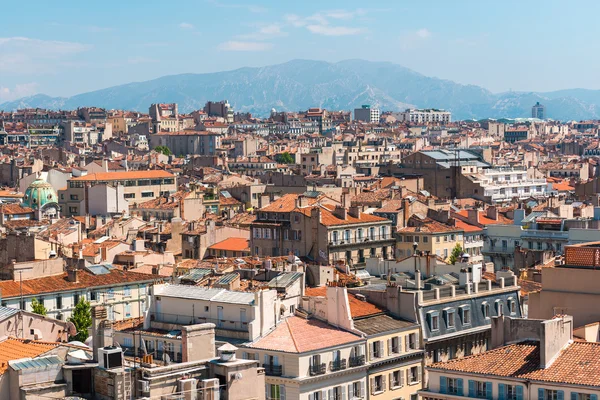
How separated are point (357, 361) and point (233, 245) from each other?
4120cm

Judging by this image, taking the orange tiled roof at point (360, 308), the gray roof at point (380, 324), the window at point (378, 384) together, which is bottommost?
the window at point (378, 384)

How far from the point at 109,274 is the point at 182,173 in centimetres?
10212

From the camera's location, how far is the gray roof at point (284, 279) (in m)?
43.0

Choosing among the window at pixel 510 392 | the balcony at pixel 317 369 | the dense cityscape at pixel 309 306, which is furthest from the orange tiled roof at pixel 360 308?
the window at pixel 510 392

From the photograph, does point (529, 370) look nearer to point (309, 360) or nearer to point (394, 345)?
point (309, 360)

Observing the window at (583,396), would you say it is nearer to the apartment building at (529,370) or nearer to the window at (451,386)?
the apartment building at (529,370)

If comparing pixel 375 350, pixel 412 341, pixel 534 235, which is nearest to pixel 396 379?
pixel 375 350

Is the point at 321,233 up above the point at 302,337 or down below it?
below

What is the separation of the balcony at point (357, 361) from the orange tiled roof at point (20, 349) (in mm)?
11842

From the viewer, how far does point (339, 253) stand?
227 feet

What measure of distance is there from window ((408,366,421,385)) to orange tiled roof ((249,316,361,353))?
10.4 feet

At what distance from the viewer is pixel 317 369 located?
37.8m

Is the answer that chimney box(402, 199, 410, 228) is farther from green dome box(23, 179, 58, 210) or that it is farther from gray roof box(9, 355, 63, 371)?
gray roof box(9, 355, 63, 371)

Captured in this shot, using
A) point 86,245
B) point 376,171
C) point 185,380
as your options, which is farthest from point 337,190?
point 185,380
